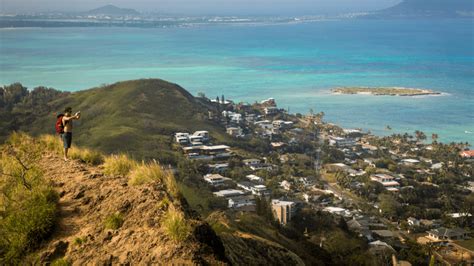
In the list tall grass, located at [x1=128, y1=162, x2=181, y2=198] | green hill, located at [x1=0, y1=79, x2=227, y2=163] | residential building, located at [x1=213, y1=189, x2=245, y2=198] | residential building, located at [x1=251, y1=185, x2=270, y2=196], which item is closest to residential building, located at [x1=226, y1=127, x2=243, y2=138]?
green hill, located at [x1=0, y1=79, x2=227, y2=163]

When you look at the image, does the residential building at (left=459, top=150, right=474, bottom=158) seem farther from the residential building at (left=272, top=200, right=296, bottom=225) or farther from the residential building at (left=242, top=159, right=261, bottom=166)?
the residential building at (left=272, top=200, right=296, bottom=225)

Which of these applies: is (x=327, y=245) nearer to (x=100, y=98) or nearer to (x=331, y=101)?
(x=100, y=98)

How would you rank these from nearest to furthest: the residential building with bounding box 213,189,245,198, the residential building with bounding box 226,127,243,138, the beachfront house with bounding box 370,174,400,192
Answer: the residential building with bounding box 213,189,245,198, the beachfront house with bounding box 370,174,400,192, the residential building with bounding box 226,127,243,138

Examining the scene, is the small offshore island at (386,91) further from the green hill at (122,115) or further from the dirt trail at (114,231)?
the dirt trail at (114,231)

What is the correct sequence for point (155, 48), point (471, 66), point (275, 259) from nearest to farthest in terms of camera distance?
point (275, 259)
point (471, 66)
point (155, 48)

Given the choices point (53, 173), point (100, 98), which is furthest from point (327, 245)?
point (100, 98)
